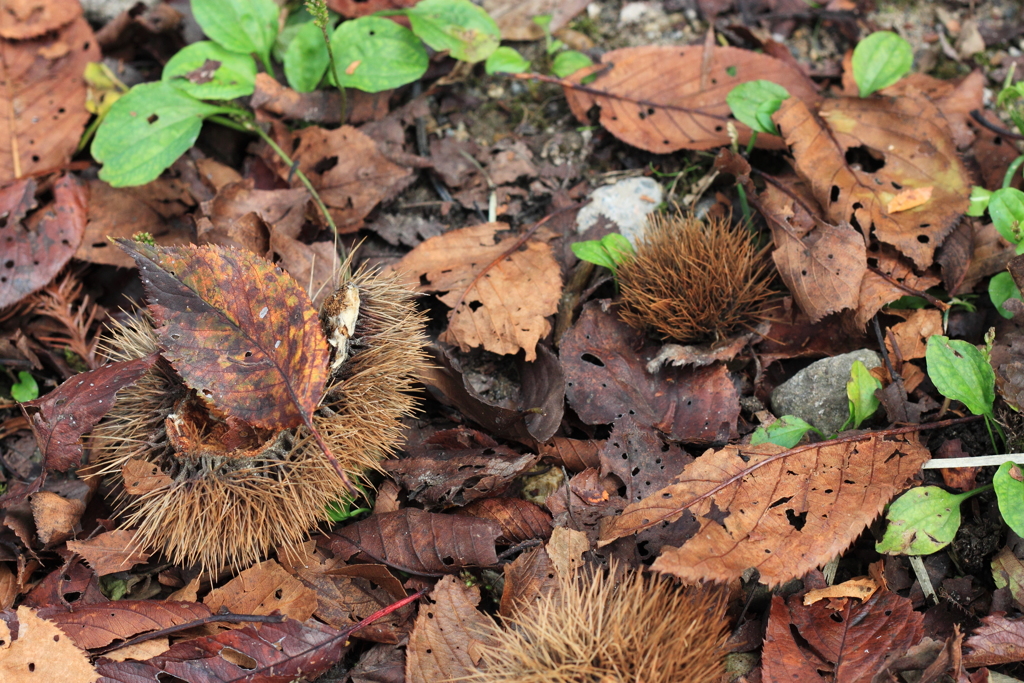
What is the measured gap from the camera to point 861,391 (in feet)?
7.90

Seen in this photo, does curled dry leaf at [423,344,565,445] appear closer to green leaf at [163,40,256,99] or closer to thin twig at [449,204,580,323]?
thin twig at [449,204,580,323]

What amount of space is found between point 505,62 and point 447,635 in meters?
2.46

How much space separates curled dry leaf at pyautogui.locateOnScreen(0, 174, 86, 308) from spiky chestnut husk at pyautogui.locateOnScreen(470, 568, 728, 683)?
2475mm

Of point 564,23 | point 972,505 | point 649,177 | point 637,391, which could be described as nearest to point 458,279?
point 637,391

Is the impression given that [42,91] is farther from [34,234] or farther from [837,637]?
[837,637]

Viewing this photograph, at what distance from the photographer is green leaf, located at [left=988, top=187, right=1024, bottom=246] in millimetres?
2510

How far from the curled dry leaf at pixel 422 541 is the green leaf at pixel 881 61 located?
2416 mm

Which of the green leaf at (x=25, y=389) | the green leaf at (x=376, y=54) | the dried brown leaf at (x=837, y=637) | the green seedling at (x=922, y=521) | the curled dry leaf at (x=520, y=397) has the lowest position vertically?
the dried brown leaf at (x=837, y=637)

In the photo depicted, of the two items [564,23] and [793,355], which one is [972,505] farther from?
[564,23]

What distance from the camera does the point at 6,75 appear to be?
3.47 metres

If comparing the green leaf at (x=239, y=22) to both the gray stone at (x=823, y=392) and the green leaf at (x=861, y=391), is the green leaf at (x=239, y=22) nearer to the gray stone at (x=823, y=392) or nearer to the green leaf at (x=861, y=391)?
the gray stone at (x=823, y=392)

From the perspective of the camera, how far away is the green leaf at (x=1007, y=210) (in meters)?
2.51

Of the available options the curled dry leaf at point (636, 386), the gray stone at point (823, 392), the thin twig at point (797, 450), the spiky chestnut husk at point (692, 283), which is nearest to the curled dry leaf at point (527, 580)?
the thin twig at point (797, 450)

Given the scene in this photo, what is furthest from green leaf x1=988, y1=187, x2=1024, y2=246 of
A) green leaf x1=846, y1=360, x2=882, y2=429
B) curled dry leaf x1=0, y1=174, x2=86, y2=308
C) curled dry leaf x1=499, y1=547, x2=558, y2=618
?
curled dry leaf x1=0, y1=174, x2=86, y2=308
